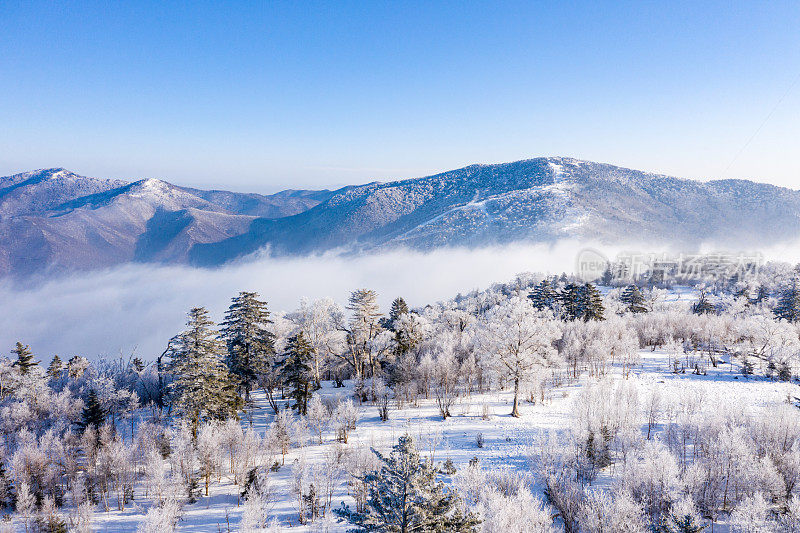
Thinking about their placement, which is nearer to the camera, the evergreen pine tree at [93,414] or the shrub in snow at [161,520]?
the shrub in snow at [161,520]

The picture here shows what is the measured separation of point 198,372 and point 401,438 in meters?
23.6

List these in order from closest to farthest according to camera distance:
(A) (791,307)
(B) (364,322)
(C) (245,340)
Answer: (C) (245,340) < (B) (364,322) < (A) (791,307)

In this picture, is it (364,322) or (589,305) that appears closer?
(364,322)

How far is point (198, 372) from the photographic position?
98.5ft

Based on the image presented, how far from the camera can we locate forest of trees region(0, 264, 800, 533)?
56.2 feet

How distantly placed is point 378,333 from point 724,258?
199 metres

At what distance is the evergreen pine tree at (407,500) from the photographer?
1281 cm

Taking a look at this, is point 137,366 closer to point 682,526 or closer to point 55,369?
point 55,369

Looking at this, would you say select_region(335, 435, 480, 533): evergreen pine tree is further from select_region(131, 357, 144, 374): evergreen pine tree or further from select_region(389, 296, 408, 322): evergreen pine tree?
select_region(131, 357, 144, 374): evergreen pine tree

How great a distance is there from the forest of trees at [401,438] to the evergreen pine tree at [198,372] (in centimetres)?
12

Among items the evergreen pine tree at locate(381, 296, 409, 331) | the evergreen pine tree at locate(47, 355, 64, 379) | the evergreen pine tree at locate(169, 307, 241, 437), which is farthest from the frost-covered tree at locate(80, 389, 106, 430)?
the evergreen pine tree at locate(47, 355, 64, 379)

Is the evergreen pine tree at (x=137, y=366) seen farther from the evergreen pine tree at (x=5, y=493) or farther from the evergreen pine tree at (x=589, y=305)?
the evergreen pine tree at (x=589, y=305)

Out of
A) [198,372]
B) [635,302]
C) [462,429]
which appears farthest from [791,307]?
[198,372]

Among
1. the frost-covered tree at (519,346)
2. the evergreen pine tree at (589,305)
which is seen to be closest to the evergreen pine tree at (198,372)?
the frost-covered tree at (519,346)
